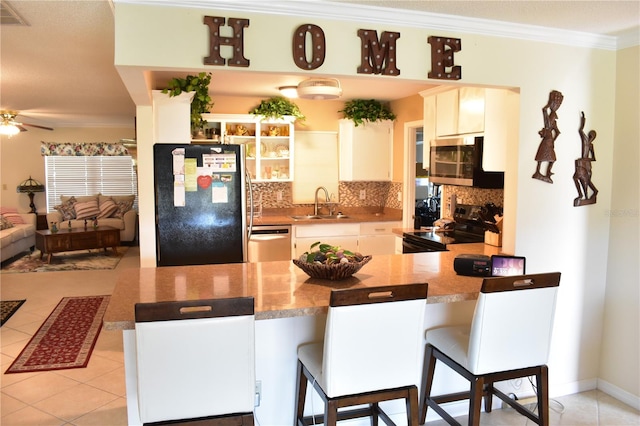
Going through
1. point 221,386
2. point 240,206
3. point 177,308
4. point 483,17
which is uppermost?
point 483,17

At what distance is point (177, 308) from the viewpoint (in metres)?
1.66

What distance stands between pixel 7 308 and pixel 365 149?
4.35 m

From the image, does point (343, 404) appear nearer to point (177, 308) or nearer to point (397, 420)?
point (177, 308)

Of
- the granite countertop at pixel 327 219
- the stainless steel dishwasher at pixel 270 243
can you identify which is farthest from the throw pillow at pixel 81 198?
the stainless steel dishwasher at pixel 270 243

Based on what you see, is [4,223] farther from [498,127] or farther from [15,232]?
[498,127]

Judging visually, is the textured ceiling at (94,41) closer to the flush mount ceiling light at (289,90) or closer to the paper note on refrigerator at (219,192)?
the flush mount ceiling light at (289,90)

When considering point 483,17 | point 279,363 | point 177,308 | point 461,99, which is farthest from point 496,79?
point 177,308

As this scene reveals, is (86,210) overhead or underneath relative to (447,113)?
underneath

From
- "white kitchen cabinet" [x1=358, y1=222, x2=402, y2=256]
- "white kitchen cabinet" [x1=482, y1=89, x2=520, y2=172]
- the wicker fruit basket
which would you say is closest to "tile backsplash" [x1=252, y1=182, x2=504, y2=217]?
"white kitchen cabinet" [x1=358, y1=222, x2=402, y2=256]

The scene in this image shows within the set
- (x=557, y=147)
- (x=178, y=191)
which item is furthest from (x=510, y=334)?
(x=178, y=191)

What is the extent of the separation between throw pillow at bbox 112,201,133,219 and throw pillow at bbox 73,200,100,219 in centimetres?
35

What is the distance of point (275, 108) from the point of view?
5375 mm

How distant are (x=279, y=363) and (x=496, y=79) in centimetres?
202

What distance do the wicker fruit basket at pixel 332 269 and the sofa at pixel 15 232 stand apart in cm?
677
